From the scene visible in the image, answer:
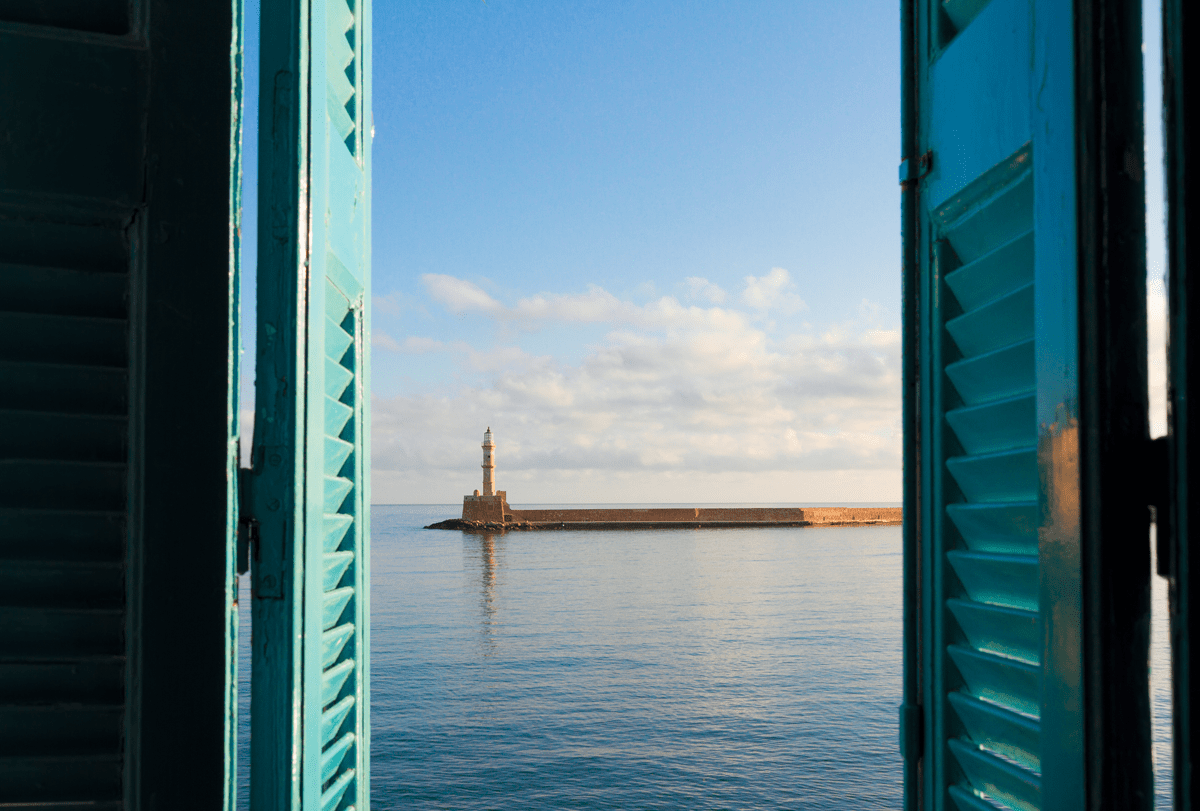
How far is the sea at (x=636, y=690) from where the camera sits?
17.9 metres

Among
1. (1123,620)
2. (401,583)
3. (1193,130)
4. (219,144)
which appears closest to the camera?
(1193,130)

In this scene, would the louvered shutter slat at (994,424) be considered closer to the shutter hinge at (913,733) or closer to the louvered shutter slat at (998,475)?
the louvered shutter slat at (998,475)

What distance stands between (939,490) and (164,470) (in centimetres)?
145

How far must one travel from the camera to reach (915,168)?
1.85m

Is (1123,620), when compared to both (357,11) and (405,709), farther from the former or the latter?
(405,709)

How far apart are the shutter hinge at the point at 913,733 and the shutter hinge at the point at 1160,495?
0.97m

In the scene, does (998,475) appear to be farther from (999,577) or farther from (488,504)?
(488,504)

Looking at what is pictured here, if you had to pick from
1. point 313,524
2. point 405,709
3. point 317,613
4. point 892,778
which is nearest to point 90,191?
point 313,524

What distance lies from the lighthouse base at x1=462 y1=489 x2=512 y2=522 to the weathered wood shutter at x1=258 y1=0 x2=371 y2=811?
241 ft

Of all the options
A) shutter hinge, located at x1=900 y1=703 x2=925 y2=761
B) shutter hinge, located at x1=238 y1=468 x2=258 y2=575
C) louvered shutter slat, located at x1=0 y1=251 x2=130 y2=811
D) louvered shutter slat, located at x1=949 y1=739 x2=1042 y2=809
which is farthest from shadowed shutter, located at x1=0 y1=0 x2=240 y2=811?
shutter hinge, located at x1=900 y1=703 x2=925 y2=761

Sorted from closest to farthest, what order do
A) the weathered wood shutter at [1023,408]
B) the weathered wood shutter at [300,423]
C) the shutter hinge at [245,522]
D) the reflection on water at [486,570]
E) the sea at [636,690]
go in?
the weathered wood shutter at [1023,408] < the shutter hinge at [245,522] < the weathered wood shutter at [300,423] < the sea at [636,690] < the reflection on water at [486,570]

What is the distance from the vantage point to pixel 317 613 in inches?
63.6

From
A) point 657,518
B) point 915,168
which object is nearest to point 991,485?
point 915,168

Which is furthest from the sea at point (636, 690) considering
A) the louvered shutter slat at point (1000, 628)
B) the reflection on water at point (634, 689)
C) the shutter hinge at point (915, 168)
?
the shutter hinge at point (915, 168)
